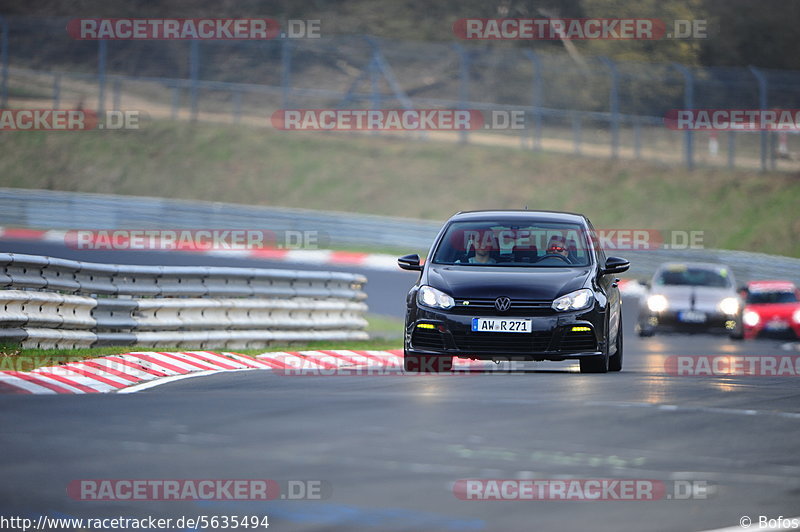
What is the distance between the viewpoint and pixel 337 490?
7.48 metres

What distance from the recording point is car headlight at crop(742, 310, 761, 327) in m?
27.0

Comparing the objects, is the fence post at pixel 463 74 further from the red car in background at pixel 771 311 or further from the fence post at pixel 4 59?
the red car in background at pixel 771 311

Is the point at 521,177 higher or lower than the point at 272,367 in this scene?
higher

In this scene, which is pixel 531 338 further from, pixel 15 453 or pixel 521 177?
pixel 521 177

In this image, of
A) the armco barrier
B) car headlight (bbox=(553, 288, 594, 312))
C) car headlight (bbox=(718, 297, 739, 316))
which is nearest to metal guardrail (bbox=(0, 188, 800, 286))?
car headlight (bbox=(718, 297, 739, 316))

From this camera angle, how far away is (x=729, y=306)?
24.9 metres

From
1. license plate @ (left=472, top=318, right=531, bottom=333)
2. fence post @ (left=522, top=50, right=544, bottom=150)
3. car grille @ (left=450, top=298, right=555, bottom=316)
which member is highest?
fence post @ (left=522, top=50, right=544, bottom=150)

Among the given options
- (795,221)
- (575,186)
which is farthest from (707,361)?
(575,186)

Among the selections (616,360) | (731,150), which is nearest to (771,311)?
(616,360)

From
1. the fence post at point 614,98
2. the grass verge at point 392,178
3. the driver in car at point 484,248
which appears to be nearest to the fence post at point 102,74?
the grass verge at point 392,178

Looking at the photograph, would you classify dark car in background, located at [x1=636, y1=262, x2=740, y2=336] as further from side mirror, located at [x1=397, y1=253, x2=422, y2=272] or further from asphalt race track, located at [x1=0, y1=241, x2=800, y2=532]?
side mirror, located at [x1=397, y1=253, x2=422, y2=272]

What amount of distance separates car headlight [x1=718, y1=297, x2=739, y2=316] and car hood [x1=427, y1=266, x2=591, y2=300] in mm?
10982

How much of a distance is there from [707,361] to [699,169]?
25902 mm

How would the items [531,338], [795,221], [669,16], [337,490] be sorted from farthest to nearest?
[669,16]
[795,221]
[531,338]
[337,490]
